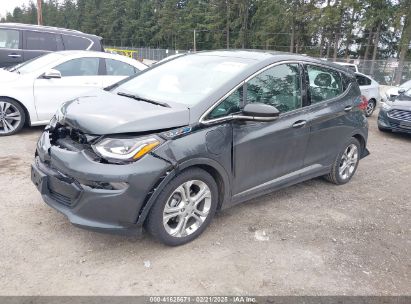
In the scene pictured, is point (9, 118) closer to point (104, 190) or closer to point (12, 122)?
point (12, 122)

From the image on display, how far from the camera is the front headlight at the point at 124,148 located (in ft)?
10.0

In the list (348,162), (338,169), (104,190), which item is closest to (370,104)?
(348,162)

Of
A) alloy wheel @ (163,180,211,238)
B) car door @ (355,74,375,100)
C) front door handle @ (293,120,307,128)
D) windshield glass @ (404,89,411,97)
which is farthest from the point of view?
car door @ (355,74,375,100)

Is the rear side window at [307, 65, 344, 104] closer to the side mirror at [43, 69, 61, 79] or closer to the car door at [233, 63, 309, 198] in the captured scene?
the car door at [233, 63, 309, 198]

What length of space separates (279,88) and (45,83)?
440 cm

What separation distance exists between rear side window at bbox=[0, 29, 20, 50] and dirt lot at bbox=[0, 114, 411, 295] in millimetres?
5963

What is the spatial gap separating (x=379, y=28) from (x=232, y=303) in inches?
1621

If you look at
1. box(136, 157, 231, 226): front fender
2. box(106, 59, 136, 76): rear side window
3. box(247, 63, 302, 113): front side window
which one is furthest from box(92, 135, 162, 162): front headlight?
box(106, 59, 136, 76): rear side window

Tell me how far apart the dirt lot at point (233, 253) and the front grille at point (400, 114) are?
182 inches

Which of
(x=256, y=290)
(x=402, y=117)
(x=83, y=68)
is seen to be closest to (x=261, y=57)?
(x=256, y=290)

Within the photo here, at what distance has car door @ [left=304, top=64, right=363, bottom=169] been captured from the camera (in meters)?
4.49

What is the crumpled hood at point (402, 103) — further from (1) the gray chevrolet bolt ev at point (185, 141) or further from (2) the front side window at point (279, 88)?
(2) the front side window at point (279, 88)

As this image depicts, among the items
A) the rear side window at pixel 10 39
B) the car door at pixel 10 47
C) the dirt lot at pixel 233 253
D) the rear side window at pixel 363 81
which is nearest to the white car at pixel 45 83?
the dirt lot at pixel 233 253

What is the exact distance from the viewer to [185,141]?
3.27m
